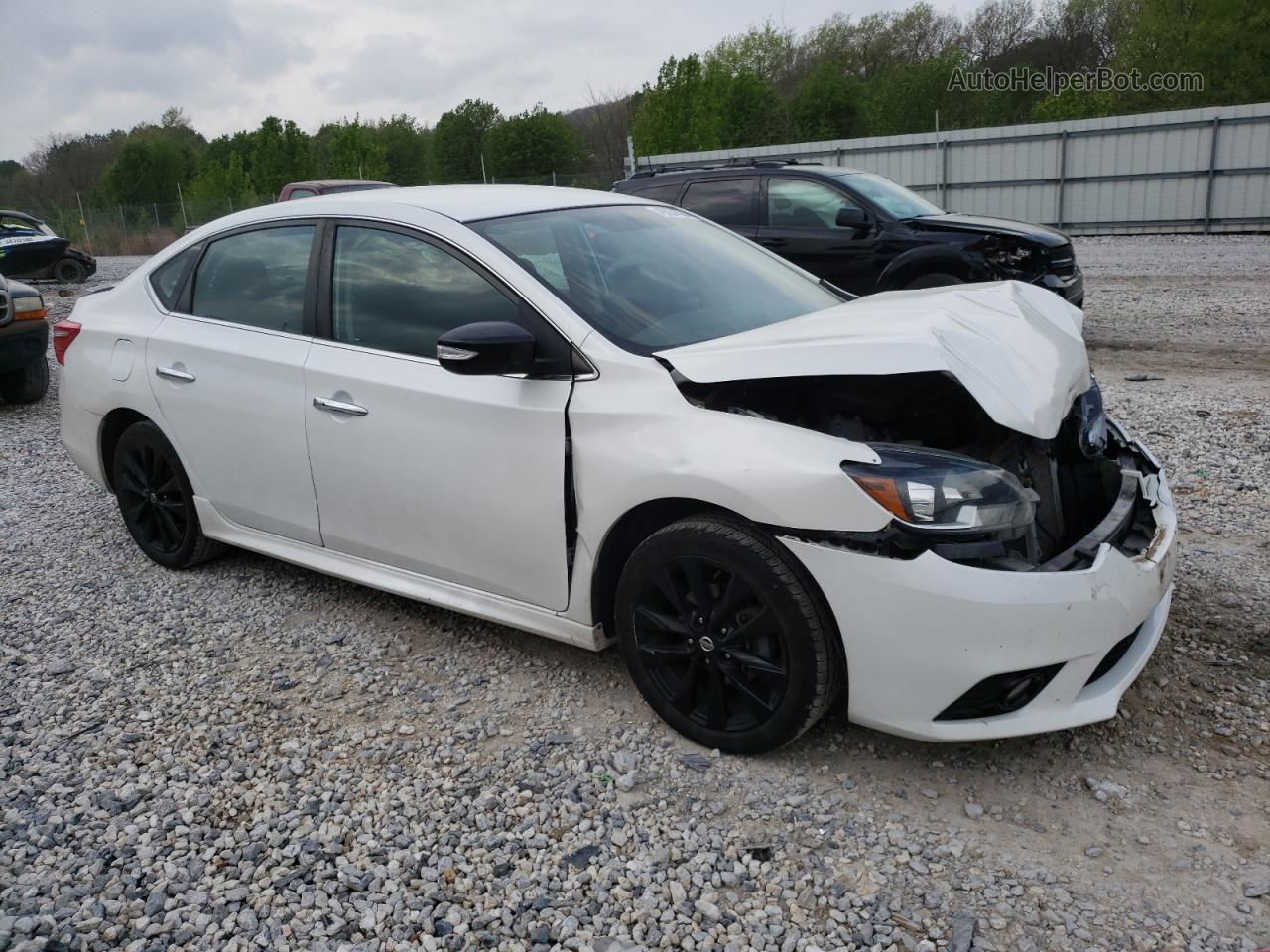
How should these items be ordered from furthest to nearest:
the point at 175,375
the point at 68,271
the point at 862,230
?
the point at 68,271, the point at 862,230, the point at 175,375

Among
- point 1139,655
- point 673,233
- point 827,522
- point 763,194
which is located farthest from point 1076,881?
point 763,194

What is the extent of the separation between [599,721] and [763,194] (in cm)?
750

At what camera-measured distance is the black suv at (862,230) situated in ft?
29.6

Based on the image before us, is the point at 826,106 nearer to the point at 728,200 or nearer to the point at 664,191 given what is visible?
the point at 664,191

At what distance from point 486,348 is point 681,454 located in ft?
2.24

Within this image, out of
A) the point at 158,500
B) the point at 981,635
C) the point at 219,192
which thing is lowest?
the point at 158,500

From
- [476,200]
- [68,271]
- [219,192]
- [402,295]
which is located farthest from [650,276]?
[219,192]

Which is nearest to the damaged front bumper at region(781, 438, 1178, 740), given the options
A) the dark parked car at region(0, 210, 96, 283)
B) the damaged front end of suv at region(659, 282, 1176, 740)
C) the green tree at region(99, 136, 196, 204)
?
the damaged front end of suv at region(659, 282, 1176, 740)

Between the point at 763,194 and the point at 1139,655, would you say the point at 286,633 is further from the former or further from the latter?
the point at 763,194

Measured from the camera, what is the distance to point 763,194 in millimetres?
9844

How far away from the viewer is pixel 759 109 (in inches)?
1480

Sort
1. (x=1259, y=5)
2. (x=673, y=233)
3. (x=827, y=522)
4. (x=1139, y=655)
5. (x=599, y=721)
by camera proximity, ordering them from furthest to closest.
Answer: (x=1259, y=5) → (x=673, y=233) → (x=599, y=721) → (x=1139, y=655) → (x=827, y=522)

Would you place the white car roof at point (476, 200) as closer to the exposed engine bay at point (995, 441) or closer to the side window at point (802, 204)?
the exposed engine bay at point (995, 441)

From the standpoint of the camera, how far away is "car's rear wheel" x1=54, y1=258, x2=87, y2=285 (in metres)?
21.6
